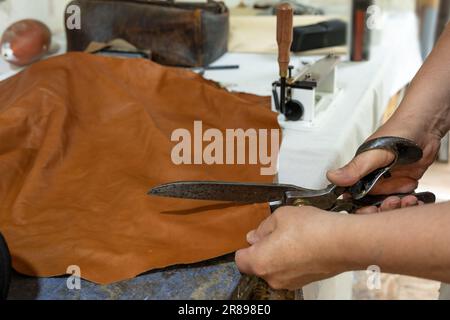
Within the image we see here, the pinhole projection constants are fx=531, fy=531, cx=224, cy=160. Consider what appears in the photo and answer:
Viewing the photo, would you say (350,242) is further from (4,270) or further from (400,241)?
(4,270)

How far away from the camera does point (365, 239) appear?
1.71ft

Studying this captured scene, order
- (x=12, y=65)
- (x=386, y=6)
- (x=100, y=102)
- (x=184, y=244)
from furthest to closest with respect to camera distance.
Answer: (x=386, y=6), (x=12, y=65), (x=100, y=102), (x=184, y=244)

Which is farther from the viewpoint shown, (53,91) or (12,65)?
(12,65)

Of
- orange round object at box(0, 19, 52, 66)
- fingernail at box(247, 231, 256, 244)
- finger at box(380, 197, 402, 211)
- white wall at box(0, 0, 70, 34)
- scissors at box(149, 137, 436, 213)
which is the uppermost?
white wall at box(0, 0, 70, 34)

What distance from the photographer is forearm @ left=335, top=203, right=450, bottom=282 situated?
19.4 inches

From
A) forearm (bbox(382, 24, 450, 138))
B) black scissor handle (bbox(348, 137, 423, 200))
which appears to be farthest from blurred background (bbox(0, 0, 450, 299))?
black scissor handle (bbox(348, 137, 423, 200))

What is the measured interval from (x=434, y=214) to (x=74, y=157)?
0.52 metres

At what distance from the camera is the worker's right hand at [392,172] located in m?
0.67

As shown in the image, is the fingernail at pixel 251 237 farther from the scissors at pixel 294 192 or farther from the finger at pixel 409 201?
the finger at pixel 409 201

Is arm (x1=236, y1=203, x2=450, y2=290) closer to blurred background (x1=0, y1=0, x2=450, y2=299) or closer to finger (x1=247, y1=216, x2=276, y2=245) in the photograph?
finger (x1=247, y1=216, x2=276, y2=245)

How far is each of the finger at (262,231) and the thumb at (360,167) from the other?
12 cm

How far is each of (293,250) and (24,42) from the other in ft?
3.42

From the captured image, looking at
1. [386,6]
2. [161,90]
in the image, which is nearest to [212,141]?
[161,90]

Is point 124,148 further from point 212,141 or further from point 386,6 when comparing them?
point 386,6
